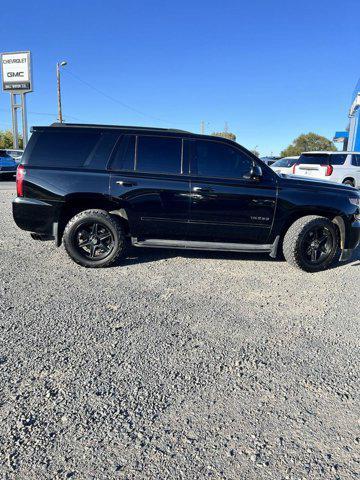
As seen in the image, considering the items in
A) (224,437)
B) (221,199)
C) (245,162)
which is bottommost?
(224,437)

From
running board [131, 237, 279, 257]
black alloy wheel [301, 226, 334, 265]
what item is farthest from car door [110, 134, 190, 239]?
black alloy wheel [301, 226, 334, 265]

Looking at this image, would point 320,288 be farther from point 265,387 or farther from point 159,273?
point 265,387

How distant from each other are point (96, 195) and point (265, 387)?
11.4 ft

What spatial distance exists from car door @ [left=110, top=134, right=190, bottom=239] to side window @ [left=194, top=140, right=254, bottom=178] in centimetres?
26

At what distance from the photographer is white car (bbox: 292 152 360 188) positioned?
47.0ft

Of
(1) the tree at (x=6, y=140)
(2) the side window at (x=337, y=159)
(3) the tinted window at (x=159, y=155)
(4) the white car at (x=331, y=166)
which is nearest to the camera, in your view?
(3) the tinted window at (x=159, y=155)

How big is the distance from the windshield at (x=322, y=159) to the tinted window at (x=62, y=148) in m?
11.3

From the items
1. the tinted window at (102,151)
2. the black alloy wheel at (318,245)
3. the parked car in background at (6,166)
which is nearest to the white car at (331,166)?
the black alloy wheel at (318,245)

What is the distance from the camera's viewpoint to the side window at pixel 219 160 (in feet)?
17.0

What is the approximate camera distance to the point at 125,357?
2941 mm

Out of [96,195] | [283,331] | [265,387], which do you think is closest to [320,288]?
[283,331]

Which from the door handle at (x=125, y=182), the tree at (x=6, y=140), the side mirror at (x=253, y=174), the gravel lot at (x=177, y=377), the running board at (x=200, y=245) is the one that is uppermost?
the tree at (x=6, y=140)

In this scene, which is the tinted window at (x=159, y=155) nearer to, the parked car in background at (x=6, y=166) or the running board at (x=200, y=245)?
the running board at (x=200, y=245)

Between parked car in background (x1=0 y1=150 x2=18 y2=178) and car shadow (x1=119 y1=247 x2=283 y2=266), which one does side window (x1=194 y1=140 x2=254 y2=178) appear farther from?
parked car in background (x1=0 y1=150 x2=18 y2=178)
